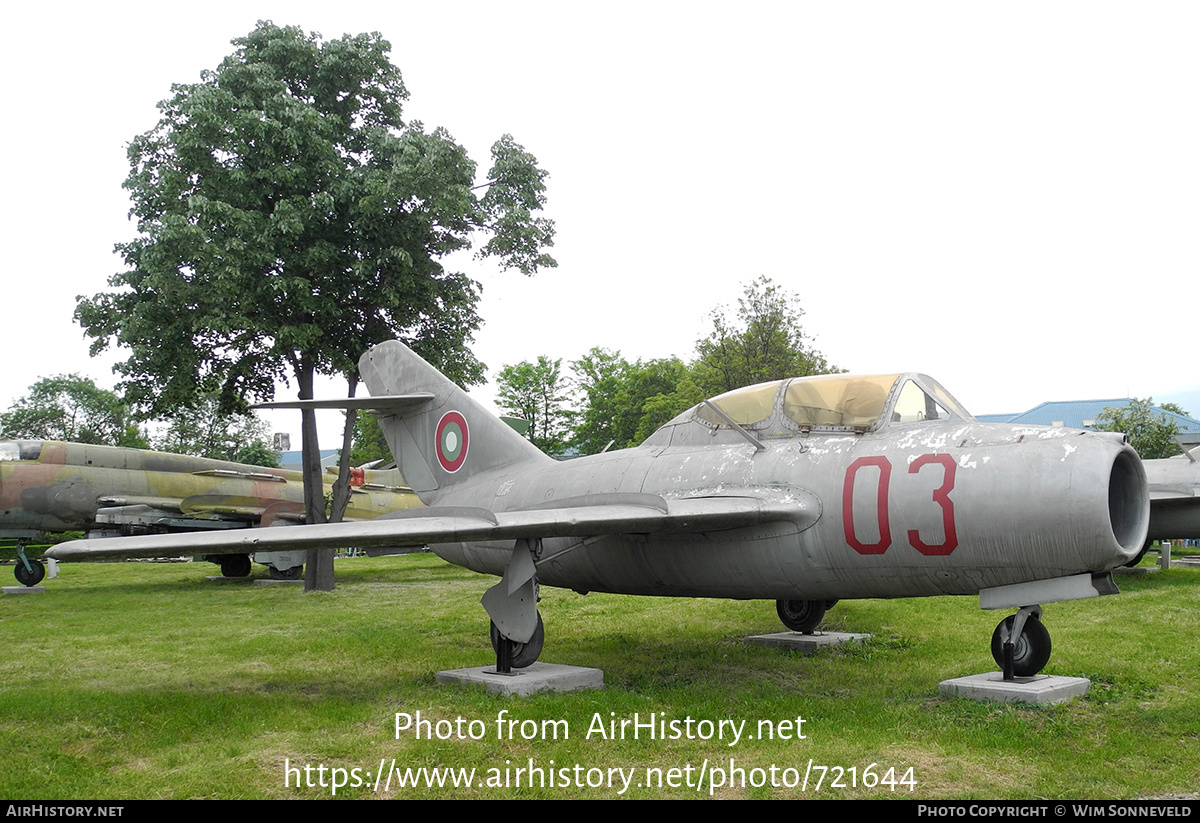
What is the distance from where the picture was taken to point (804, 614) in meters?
10.6

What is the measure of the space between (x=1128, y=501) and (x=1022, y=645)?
1.46m

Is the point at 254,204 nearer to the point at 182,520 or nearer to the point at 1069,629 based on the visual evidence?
the point at 182,520

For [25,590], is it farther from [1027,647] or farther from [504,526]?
[1027,647]

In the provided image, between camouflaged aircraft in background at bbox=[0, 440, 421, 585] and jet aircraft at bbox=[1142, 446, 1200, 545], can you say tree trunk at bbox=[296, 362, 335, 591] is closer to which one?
camouflaged aircraft in background at bbox=[0, 440, 421, 585]

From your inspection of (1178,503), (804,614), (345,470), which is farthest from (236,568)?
(1178,503)

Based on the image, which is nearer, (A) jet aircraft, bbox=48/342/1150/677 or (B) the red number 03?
(A) jet aircraft, bbox=48/342/1150/677

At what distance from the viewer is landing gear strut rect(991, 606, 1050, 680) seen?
7188 mm

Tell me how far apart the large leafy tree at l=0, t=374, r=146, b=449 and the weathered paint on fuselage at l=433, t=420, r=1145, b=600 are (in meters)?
56.7

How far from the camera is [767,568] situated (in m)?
7.49

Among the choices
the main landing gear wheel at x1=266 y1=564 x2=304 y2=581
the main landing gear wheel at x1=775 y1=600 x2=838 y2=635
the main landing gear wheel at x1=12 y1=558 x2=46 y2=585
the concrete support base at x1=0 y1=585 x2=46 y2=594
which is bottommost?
the main landing gear wheel at x1=266 y1=564 x2=304 y2=581

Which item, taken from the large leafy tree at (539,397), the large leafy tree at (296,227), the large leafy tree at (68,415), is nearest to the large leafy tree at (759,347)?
the large leafy tree at (296,227)

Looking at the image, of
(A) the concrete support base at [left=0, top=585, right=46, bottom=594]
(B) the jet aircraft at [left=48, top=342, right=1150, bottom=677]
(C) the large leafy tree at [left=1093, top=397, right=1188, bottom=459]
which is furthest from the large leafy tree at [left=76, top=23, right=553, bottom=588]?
Answer: (C) the large leafy tree at [left=1093, top=397, right=1188, bottom=459]
